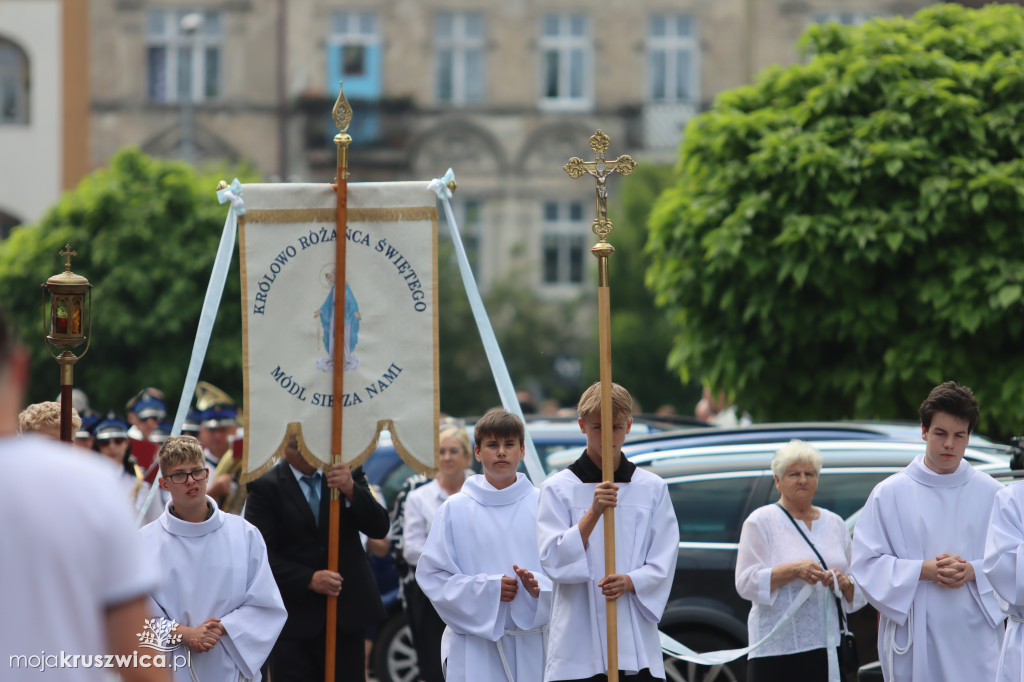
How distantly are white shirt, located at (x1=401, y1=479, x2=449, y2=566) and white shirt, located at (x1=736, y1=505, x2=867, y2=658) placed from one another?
220 centimetres

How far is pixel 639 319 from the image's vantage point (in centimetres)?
2892

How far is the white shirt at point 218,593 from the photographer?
5.70 m

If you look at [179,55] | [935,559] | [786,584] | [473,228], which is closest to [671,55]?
[473,228]

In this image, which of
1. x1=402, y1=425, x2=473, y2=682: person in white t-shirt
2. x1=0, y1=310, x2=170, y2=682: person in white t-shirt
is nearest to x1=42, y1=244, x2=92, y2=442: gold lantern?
x1=402, y1=425, x2=473, y2=682: person in white t-shirt

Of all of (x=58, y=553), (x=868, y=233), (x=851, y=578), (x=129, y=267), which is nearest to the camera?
(x=58, y=553)

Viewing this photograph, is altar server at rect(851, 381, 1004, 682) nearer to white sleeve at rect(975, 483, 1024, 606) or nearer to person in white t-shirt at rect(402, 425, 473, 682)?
white sleeve at rect(975, 483, 1024, 606)

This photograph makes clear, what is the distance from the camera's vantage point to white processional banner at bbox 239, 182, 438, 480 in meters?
6.46

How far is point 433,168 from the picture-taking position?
3244 centimetres

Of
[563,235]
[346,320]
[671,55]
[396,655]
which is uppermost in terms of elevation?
[671,55]

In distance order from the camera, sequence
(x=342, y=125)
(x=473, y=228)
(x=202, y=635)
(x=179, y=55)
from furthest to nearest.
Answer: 1. (x=473, y=228)
2. (x=179, y=55)
3. (x=342, y=125)
4. (x=202, y=635)

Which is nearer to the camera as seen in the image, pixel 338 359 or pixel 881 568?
pixel 881 568

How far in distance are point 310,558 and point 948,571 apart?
2977 mm

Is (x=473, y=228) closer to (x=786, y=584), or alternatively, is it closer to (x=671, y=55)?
(x=671, y=55)

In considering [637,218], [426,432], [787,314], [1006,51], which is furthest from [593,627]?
[637,218]
